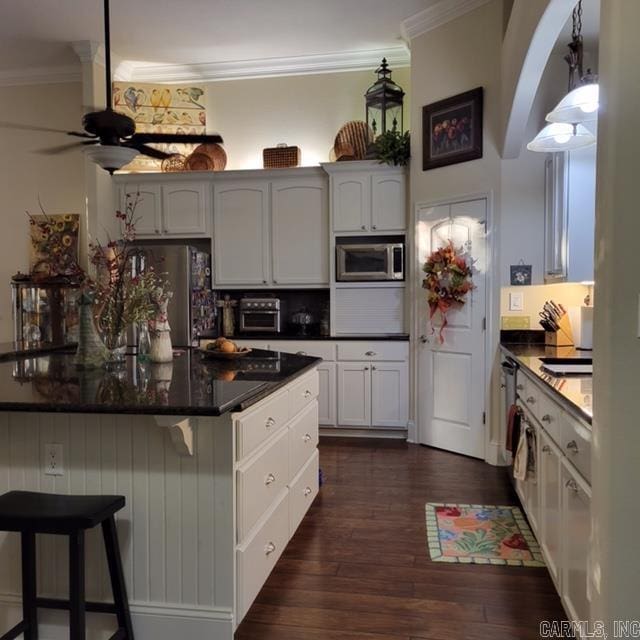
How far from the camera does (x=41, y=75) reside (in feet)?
18.7

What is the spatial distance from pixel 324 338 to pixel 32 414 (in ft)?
10.5

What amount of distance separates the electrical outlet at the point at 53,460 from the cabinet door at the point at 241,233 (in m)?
3.48

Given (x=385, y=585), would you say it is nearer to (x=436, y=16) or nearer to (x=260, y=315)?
(x=260, y=315)

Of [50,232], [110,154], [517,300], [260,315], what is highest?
[110,154]

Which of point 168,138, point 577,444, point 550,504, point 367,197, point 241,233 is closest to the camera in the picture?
point 577,444

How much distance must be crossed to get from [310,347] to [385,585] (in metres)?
2.80

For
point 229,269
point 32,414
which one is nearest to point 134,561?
point 32,414

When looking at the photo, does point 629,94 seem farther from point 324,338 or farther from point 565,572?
point 324,338

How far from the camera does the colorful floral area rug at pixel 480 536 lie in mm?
2637

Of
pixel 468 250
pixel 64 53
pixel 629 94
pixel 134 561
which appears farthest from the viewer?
pixel 64 53

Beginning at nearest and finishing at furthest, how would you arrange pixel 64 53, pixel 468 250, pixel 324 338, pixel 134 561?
1. pixel 134 561
2. pixel 468 250
3. pixel 324 338
4. pixel 64 53

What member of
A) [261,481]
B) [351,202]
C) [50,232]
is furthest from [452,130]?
[50,232]

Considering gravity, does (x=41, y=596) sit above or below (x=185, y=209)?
below

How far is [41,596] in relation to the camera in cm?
200
